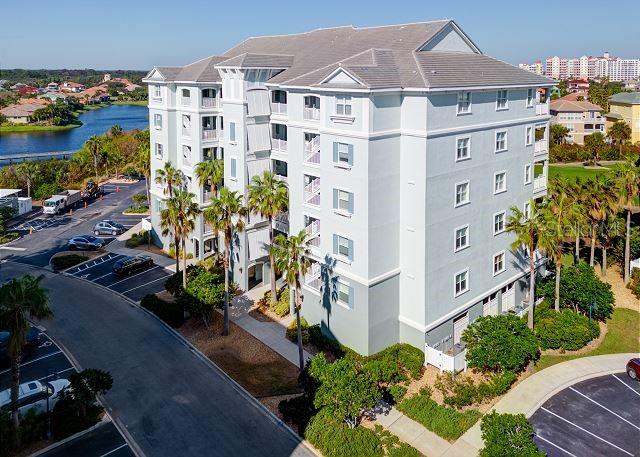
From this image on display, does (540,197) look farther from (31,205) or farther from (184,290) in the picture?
(31,205)

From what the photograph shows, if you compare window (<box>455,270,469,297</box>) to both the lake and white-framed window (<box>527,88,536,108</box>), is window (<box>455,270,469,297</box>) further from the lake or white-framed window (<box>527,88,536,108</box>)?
the lake

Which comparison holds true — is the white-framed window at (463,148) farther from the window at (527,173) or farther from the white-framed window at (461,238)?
the window at (527,173)

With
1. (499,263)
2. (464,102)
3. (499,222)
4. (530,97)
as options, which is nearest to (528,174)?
(499,222)

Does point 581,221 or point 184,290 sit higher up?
point 581,221

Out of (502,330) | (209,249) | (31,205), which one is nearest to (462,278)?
(502,330)

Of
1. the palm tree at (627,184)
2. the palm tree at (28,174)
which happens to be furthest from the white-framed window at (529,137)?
the palm tree at (28,174)
